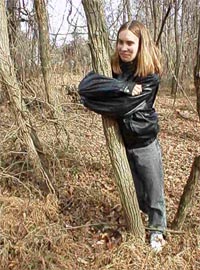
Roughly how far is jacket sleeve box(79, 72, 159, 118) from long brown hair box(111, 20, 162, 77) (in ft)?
0.19

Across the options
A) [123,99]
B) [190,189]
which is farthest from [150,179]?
[123,99]

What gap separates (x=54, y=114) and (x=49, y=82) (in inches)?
32.7

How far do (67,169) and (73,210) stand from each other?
86 centimetres

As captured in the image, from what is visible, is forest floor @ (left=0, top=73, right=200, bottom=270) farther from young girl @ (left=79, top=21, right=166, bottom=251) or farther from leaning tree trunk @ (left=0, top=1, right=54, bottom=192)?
young girl @ (left=79, top=21, right=166, bottom=251)

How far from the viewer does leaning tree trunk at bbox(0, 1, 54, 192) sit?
362cm

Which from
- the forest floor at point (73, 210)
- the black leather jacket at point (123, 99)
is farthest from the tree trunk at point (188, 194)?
the black leather jacket at point (123, 99)

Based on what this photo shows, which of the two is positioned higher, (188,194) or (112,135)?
(112,135)

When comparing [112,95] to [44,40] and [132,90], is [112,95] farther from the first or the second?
[44,40]

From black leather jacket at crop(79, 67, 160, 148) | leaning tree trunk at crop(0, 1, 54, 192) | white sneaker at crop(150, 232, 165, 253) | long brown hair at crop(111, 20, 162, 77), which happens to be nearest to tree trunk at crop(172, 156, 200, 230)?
white sneaker at crop(150, 232, 165, 253)

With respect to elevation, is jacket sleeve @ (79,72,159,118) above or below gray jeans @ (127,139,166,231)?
above

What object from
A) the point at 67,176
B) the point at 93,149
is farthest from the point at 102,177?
the point at 93,149

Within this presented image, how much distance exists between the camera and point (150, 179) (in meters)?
2.98

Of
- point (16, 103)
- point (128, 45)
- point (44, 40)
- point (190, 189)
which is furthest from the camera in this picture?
point (44, 40)

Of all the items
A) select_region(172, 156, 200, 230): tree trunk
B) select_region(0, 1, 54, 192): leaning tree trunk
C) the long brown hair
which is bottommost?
select_region(172, 156, 200, 230): tree trunk
